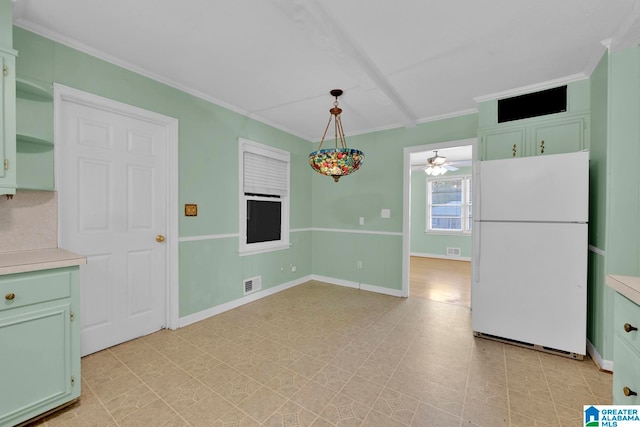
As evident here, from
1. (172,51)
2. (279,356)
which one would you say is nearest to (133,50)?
(172,51)

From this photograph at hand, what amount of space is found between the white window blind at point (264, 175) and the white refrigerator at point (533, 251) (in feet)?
8.78

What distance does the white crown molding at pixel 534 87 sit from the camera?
103 inches

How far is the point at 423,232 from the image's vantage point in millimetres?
7520

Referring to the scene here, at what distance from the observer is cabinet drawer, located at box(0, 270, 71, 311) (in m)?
1.44

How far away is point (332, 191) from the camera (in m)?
4.71

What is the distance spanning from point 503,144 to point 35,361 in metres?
4.29

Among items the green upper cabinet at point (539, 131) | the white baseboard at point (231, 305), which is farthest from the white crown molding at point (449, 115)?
the white baseboard at point (231, 305)

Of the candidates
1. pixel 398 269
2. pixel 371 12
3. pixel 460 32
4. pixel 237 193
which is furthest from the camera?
pixel 398 269

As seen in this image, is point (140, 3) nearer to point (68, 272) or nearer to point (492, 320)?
point (68, 272)

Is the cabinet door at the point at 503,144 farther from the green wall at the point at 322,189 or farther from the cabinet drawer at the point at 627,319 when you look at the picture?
the cabinet drawer at the point at 627,319

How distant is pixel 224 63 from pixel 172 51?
42cm

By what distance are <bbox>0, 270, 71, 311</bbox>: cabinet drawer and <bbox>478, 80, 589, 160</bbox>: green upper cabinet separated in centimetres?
393

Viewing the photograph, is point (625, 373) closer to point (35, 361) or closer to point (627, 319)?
point (627, 319)

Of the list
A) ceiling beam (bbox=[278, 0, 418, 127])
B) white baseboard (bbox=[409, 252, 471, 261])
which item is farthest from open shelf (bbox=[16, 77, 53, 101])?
white baseboard (bbox=[409, 252, 471, 261])
